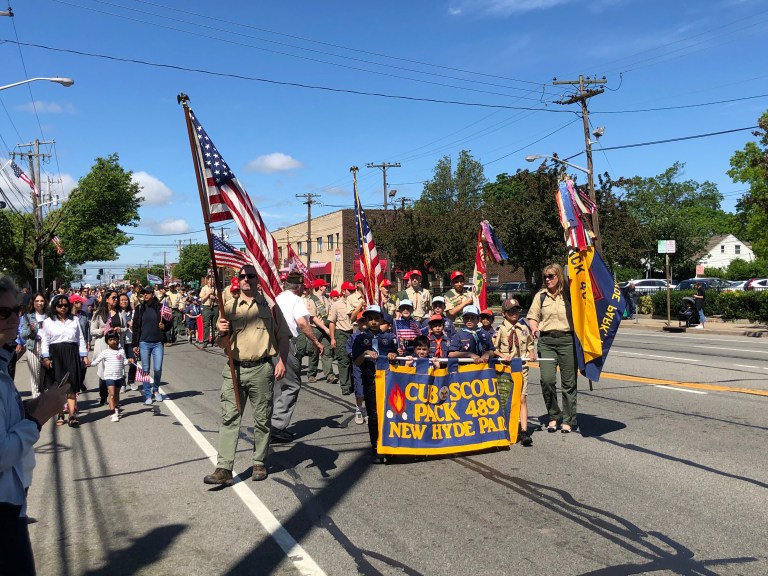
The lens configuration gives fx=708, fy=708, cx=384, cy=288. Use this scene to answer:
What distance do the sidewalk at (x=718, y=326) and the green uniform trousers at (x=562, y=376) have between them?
732 inches

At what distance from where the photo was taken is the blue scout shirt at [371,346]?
292 inches

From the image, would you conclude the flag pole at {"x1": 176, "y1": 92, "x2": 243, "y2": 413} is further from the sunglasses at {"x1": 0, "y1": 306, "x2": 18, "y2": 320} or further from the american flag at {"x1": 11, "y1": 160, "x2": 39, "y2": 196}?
the american flag at {"x1": 11, "y1": 160, "x2": 39, "y2": 196}

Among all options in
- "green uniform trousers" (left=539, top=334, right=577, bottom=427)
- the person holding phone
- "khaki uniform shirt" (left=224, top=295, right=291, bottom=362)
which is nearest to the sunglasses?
the person holding phone

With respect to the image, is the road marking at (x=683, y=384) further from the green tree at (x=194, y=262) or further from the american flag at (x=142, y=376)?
the green tree at (x=194, y=262)

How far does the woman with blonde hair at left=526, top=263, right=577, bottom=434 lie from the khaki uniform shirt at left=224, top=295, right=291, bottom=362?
10.6 ft

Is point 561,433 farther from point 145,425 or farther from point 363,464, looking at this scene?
point 145,425

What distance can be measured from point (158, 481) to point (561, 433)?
4358mm

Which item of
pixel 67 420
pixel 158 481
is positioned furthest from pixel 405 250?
pixel 158 481

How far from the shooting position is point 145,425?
9312 millimetres

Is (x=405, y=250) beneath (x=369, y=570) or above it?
above

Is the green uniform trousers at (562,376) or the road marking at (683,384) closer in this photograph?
the green uniform trousers at (562,376)

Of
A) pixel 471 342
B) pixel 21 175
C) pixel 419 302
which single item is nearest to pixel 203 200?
pixel 471 342

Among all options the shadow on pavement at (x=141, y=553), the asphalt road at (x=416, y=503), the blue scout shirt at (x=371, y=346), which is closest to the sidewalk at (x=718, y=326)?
the asphalt road at (x=416, y=503)

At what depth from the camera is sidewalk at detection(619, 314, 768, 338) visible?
957 inches
